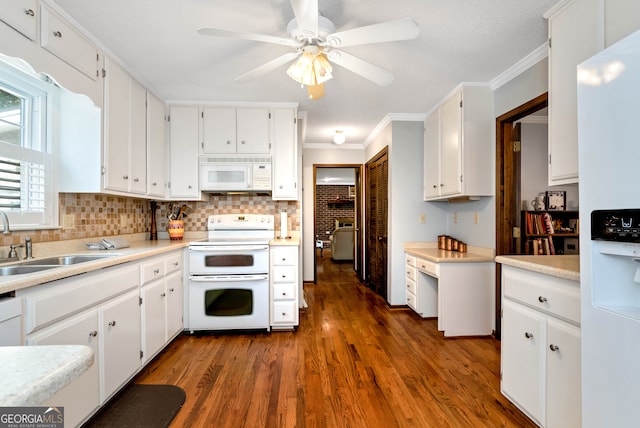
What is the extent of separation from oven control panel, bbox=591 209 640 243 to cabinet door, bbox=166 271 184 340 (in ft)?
9.11

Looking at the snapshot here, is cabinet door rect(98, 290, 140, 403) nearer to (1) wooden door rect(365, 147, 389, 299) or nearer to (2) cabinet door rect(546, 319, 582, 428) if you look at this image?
(2) cabinet door rect(546, 319, 582, 428)

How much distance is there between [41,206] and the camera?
204 cm

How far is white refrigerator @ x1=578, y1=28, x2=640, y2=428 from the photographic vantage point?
959 mm

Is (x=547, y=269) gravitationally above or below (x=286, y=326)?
above

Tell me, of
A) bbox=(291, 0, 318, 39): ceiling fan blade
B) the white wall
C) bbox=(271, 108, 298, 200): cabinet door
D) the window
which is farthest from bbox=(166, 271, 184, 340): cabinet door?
the white wall

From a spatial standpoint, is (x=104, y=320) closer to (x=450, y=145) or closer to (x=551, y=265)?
(x=551, y=265)

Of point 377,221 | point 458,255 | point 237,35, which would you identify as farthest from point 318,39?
point 377,221

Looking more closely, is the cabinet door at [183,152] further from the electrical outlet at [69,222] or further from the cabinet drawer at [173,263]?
the electrical outlet at [69,222]

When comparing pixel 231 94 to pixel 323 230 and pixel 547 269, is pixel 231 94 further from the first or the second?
pixel 323 230

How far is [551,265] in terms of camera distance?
58.6 inches

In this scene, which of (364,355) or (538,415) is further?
(364,355)

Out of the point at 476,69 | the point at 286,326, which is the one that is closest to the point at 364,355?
the point at 286,326

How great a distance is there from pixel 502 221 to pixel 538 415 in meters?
1.63

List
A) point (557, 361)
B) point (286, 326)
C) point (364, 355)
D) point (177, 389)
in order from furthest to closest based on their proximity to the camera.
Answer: point (286, 326) < point (364, 355) < point (177, 389) < point (557, 361)
